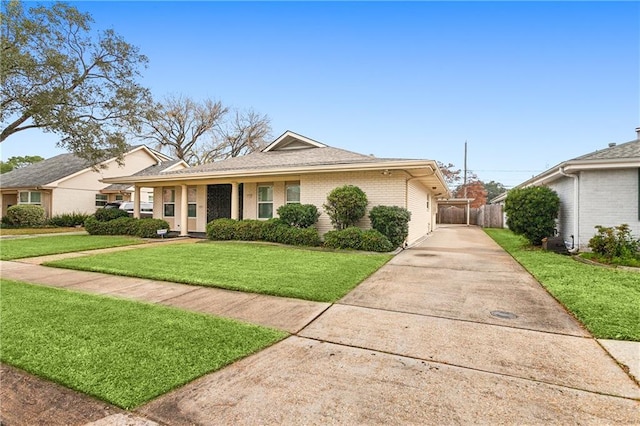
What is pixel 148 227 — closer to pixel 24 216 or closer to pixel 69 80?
pixel 69 80

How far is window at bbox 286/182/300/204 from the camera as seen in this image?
12.8 metres

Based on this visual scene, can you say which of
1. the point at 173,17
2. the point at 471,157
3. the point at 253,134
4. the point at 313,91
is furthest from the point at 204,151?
the point at 471,157

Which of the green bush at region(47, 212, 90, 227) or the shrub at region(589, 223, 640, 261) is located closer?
the shrub at region(589, 223, 640, 261)

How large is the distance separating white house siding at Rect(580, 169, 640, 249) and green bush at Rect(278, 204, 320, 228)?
8043 mm

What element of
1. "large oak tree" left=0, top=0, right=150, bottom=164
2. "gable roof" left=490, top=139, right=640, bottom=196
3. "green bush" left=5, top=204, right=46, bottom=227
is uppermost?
"large oak tree" left=0, top=0, right=150, bottom=164

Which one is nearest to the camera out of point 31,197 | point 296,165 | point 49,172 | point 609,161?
point 609,161

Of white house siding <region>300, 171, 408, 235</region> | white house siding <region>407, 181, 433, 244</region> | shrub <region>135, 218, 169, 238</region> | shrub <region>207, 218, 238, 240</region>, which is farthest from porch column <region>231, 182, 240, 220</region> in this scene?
white house siding <region>407, 181, 433, 244</region>

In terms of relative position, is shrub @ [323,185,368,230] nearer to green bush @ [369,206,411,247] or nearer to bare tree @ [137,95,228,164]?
green bush @ [369,206,411,247]

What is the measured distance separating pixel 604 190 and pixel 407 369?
9400 mm

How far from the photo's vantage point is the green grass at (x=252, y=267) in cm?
549

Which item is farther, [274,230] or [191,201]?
[191,201]

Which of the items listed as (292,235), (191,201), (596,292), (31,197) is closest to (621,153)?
(596,292)

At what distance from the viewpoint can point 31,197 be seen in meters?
22.9

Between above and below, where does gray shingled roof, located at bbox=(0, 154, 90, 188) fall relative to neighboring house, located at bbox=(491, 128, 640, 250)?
above
